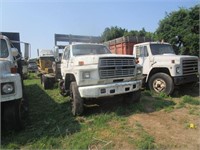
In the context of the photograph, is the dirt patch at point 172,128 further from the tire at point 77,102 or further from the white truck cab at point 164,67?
the white truck cab at point 164,67

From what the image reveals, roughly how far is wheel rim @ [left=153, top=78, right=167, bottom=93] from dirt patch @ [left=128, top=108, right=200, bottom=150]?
1889 millimetres

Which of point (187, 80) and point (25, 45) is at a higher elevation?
point (25, 45)

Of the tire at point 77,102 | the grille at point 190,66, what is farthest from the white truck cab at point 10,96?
the grille at point 190,66

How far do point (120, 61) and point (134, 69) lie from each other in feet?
2.10

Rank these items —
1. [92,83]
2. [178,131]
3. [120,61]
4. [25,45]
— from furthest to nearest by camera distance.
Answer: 1. [25,45]
2. [120,61]
3. [92,83]
4. [178,131]

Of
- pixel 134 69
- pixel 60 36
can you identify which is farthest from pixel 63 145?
pixel 60 36

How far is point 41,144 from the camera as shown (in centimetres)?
435

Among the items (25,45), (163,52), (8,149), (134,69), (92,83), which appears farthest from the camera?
(163,52)

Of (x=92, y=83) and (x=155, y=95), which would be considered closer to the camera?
(x=92, y=83)

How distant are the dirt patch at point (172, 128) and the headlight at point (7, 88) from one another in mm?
2833

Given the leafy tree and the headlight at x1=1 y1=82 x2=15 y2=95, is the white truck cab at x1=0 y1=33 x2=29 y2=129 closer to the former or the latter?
the headlight at x1=1 y1=82 x2=15 y2=95

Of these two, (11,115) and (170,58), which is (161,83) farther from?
(11,115)

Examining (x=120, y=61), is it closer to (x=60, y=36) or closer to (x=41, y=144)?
(x=41, y=144)

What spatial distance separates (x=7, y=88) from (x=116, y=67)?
2.88 m
